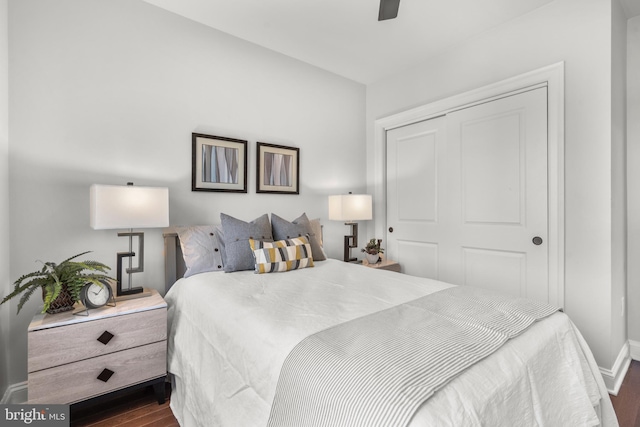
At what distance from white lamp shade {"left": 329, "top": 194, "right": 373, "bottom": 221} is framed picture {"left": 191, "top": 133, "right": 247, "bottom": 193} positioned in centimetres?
89

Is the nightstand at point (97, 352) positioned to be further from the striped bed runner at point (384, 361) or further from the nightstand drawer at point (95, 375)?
the striped bed runner at point (384, 361)

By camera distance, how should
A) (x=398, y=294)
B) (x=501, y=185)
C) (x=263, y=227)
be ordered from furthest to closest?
(x=501, y=185) → (x=263, y=227) → (x=398, y=294)

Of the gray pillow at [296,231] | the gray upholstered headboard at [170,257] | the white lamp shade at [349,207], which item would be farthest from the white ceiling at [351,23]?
the gray upholstered headboard at [170,257]

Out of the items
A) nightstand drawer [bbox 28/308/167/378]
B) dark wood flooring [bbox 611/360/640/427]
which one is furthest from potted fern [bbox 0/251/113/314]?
dark wood flooring [bbox 611/360/640/427]

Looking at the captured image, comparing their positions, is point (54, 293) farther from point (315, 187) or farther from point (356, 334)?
point (315, 187)

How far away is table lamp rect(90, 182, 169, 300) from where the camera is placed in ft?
5.85

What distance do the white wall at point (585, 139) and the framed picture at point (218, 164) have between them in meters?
2.43

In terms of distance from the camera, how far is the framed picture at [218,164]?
254cm

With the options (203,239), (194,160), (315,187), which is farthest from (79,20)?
(315,187)

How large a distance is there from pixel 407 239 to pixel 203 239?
2.17 meters

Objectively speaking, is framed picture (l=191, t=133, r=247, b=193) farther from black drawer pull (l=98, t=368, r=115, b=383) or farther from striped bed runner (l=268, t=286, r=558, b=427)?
striped bed runner (l=268, t=286, r=558, b=427)

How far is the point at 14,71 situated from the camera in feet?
6.14

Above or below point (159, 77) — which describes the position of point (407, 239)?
below

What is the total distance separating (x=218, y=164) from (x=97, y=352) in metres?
1.56
